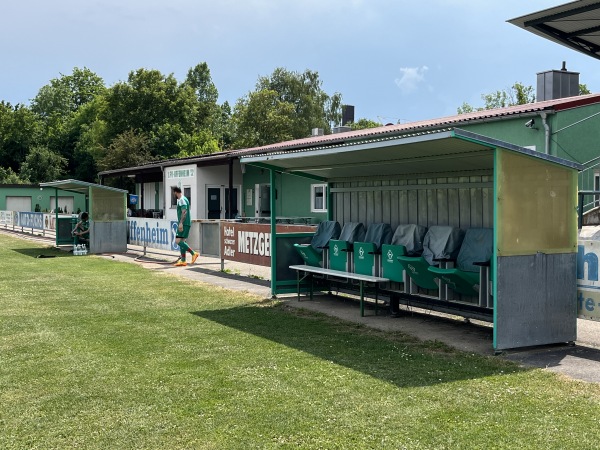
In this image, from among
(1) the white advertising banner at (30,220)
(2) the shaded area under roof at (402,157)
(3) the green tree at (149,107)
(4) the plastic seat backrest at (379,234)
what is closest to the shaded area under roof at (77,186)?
(2) the shaded area under roof at (402,157)

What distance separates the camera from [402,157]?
970 cm

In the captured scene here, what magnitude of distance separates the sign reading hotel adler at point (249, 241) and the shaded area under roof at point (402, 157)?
1972 millimetres

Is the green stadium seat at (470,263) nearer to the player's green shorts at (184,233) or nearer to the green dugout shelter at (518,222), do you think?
the green dugout shelter at (518,222)

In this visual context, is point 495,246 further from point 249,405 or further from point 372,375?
point 249,405

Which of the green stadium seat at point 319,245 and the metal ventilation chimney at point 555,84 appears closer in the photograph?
the green stadium seat at point 319,245

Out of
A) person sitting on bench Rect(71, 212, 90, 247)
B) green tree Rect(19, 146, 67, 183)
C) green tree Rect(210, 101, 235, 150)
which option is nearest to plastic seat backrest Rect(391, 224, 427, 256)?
person sitting on bench Rect(71, 212, 90, 247)

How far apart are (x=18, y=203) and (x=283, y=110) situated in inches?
1020

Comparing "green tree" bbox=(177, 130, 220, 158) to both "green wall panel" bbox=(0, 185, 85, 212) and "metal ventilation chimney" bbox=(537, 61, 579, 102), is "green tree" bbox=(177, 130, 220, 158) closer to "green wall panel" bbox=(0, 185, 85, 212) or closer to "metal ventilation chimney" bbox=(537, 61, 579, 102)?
"green wall panel" bbox=(0, 185, 85, 212)

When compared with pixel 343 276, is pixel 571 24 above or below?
above

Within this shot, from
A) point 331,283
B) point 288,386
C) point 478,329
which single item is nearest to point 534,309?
point 478,329

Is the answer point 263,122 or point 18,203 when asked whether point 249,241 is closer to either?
point 263,122

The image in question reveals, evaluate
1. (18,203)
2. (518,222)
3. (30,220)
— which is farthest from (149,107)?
(518,222)

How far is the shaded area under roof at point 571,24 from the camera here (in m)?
9.27

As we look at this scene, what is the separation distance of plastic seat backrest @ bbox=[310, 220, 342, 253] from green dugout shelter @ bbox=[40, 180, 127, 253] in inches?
448
